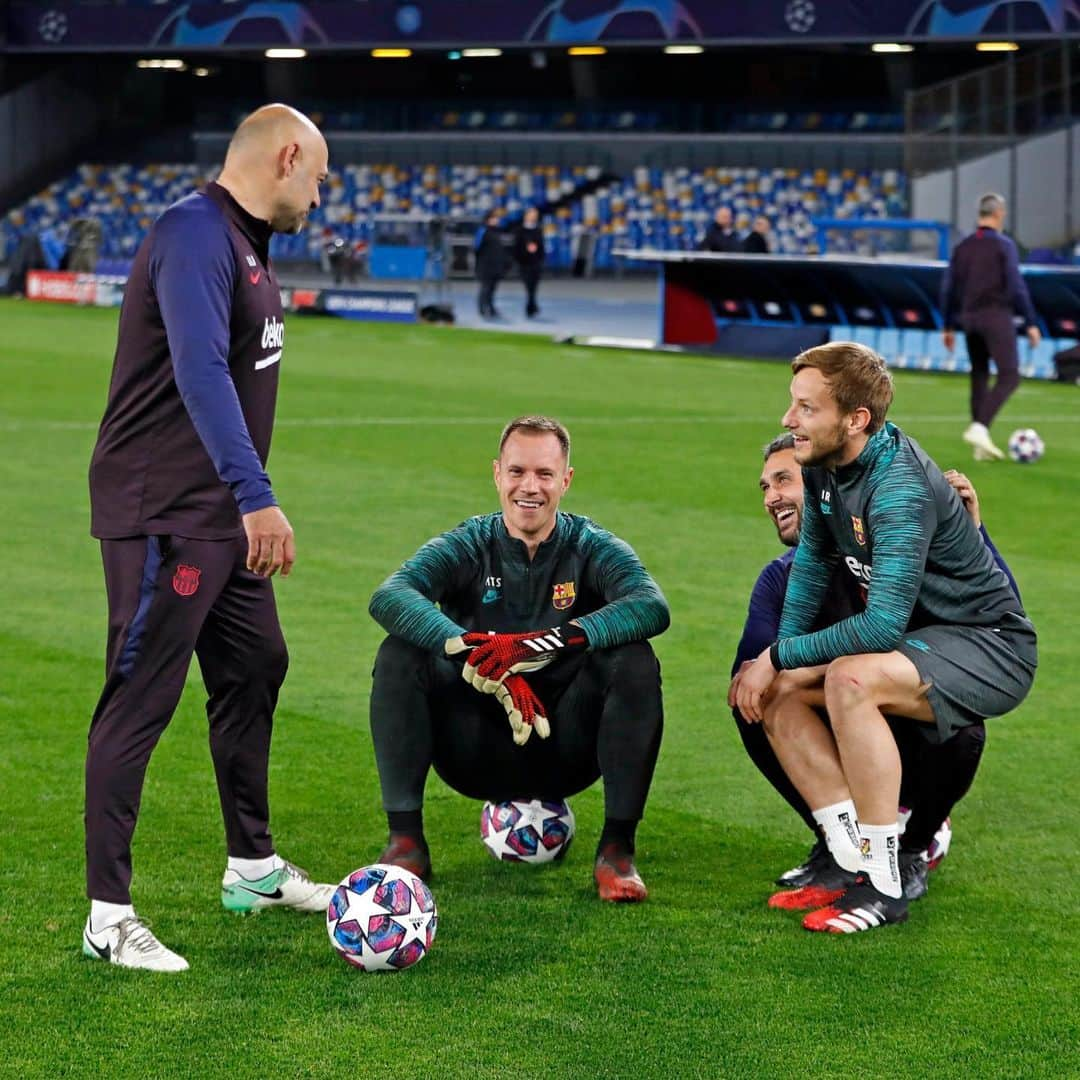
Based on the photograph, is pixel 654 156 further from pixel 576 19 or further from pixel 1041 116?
pixel 1041 116

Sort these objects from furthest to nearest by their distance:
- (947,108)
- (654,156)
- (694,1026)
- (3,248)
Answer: (3,248) → (654,156) → (947,108) → (694,1026)

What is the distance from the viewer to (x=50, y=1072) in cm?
409

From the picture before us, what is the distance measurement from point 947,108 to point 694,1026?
105 ft

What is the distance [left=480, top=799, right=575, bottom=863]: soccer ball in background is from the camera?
5.61m

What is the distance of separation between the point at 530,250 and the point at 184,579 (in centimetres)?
2839

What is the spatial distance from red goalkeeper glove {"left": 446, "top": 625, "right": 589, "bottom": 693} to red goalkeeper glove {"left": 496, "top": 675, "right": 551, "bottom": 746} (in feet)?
0.09

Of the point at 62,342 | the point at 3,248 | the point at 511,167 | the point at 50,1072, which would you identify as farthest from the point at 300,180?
the point at 3,248

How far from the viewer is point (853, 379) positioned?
4938mm

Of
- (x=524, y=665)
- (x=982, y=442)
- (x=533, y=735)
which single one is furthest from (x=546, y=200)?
(x=524, y=665)

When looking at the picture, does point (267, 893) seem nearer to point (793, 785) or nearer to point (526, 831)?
point (526, 831)

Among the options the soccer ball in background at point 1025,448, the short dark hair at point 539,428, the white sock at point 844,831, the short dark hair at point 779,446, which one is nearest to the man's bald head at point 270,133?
the short dark hair at point 539,428

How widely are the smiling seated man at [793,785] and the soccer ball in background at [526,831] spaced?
62 centimetres

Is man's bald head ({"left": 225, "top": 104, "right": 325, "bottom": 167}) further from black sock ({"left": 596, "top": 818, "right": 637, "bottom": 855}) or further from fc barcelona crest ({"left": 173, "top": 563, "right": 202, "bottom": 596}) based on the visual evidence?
black sock ({"left": 596, "top": 818, "right": 637, "bottom": 855})

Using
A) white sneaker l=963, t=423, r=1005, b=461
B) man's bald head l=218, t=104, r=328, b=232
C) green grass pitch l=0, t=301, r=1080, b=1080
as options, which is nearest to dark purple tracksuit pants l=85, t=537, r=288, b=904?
green grass pitch l=0, t=301, r=1080, b=1080
